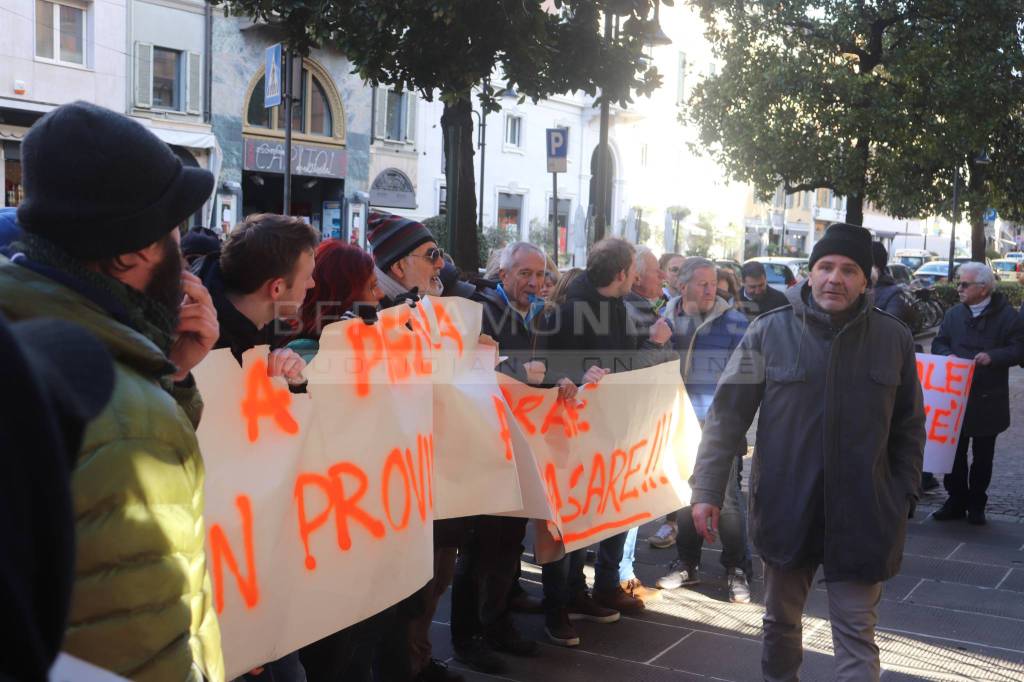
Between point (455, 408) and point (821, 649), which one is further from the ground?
point (455, 408)

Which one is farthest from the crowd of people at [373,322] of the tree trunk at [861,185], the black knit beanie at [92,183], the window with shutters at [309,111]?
the window with shutters at [309,111]

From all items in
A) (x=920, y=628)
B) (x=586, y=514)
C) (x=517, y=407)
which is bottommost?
(x=920, y=628)

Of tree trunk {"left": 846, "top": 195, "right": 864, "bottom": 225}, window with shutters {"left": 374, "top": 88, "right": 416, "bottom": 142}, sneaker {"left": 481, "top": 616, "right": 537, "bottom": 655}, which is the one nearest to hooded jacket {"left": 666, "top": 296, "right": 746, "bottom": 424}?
sneaker {"left": 481, "top": 616, "right": 537, "bottom": 655}

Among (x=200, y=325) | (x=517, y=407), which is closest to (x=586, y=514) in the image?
(x=517, y=407)

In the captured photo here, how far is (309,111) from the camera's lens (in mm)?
32156

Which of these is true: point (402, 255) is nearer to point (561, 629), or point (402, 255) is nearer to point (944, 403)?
→ point (561, 629)

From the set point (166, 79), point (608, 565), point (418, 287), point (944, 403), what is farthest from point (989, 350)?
point (166, 79)

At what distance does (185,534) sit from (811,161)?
23339 mm

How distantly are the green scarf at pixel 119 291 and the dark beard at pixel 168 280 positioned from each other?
0.04 ft

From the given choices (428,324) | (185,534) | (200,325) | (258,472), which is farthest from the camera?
(428,324)

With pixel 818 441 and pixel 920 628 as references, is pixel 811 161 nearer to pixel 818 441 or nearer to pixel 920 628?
pixel 920 628

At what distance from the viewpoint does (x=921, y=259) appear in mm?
48312

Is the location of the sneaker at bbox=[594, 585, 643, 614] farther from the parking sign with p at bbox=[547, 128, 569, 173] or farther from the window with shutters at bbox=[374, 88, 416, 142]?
the window with shutters at bbox=[374, 88, 416, 142]

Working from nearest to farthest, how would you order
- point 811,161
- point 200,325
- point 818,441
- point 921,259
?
point 200,325 < point 818,441 < point 811,161 < point 921,259
